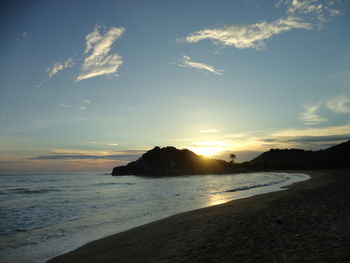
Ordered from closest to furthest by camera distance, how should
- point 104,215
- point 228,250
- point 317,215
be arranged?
point 228,250, point 317,215, point 104,215

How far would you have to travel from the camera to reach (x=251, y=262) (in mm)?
7344

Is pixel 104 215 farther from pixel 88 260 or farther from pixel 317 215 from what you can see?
pixel 317 215

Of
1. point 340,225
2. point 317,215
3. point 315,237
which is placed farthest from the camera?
point 317,215

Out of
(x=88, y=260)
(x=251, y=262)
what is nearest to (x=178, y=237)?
(x=88, y=260)

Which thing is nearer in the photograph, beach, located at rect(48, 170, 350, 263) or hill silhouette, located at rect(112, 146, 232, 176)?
beach, located at rect(48, 170, 350, 263)

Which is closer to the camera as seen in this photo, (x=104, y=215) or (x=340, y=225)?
(x=340, y=225)

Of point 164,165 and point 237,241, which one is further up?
point 164,165

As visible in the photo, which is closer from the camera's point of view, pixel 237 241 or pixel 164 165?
pixel 237 241

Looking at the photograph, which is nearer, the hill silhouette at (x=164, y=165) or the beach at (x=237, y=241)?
the beach at (x=237, y=241)

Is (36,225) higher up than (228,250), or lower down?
lower down

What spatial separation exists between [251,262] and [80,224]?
533 inches

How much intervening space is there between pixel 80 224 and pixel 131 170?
6403 inches

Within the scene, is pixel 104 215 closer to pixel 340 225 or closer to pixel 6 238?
pixel 6 238

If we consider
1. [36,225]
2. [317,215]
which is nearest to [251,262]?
[317,215]
